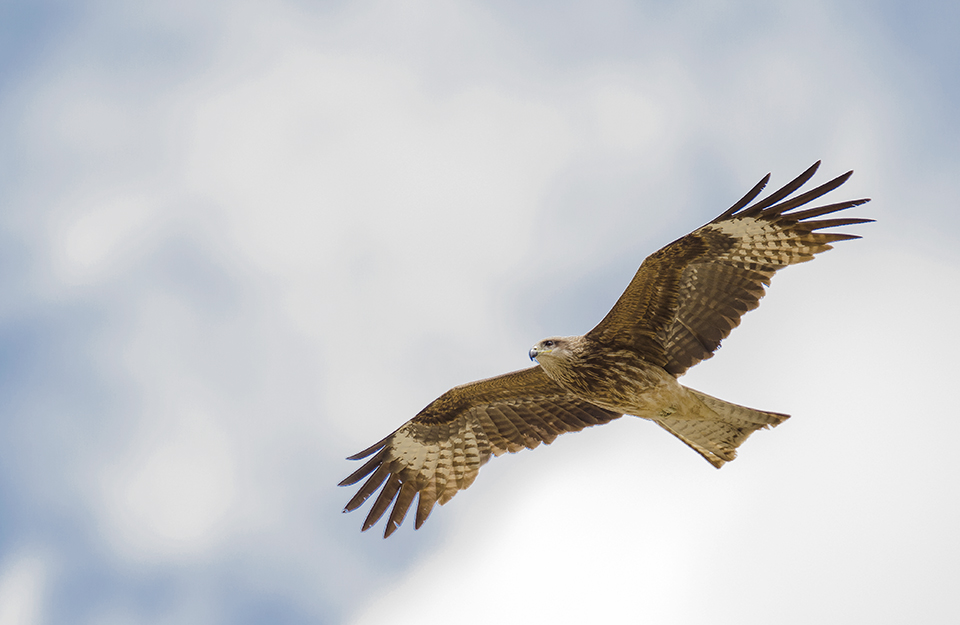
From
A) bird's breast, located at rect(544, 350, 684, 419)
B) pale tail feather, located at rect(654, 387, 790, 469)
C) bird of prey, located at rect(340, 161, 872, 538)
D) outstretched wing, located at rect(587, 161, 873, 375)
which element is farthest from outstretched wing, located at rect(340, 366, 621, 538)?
outstretched wing, located at rect(587, 161, 873, 375)

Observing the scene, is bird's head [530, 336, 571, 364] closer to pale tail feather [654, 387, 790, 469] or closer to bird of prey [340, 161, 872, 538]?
bird of prey [340, 161, 872, 538]

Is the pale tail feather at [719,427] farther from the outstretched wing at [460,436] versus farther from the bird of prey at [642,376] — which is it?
the outstretched wing at [460,436]

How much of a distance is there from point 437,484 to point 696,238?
13.5 feet

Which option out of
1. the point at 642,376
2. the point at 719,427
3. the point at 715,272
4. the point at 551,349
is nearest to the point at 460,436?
the point at 551,349

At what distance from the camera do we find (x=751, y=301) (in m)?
8.46

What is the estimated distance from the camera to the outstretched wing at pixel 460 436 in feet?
32.0

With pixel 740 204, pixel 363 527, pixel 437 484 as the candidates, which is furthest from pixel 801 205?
pixel 363 527

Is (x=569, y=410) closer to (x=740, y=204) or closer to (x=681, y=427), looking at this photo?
(x=681, y=427)

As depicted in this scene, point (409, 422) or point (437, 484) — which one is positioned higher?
point (409, 422)

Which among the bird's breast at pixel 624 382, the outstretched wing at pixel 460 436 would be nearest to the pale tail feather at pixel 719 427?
the bird's breast at pixel 624 382

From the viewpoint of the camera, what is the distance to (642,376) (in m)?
8.77

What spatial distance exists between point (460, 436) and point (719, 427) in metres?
3.00

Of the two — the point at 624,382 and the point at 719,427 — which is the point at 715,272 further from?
the point at 719,427

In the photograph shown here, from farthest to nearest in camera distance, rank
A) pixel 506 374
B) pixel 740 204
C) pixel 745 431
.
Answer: pixel 506 374 → pixel 745 431 → pixel 740 204
